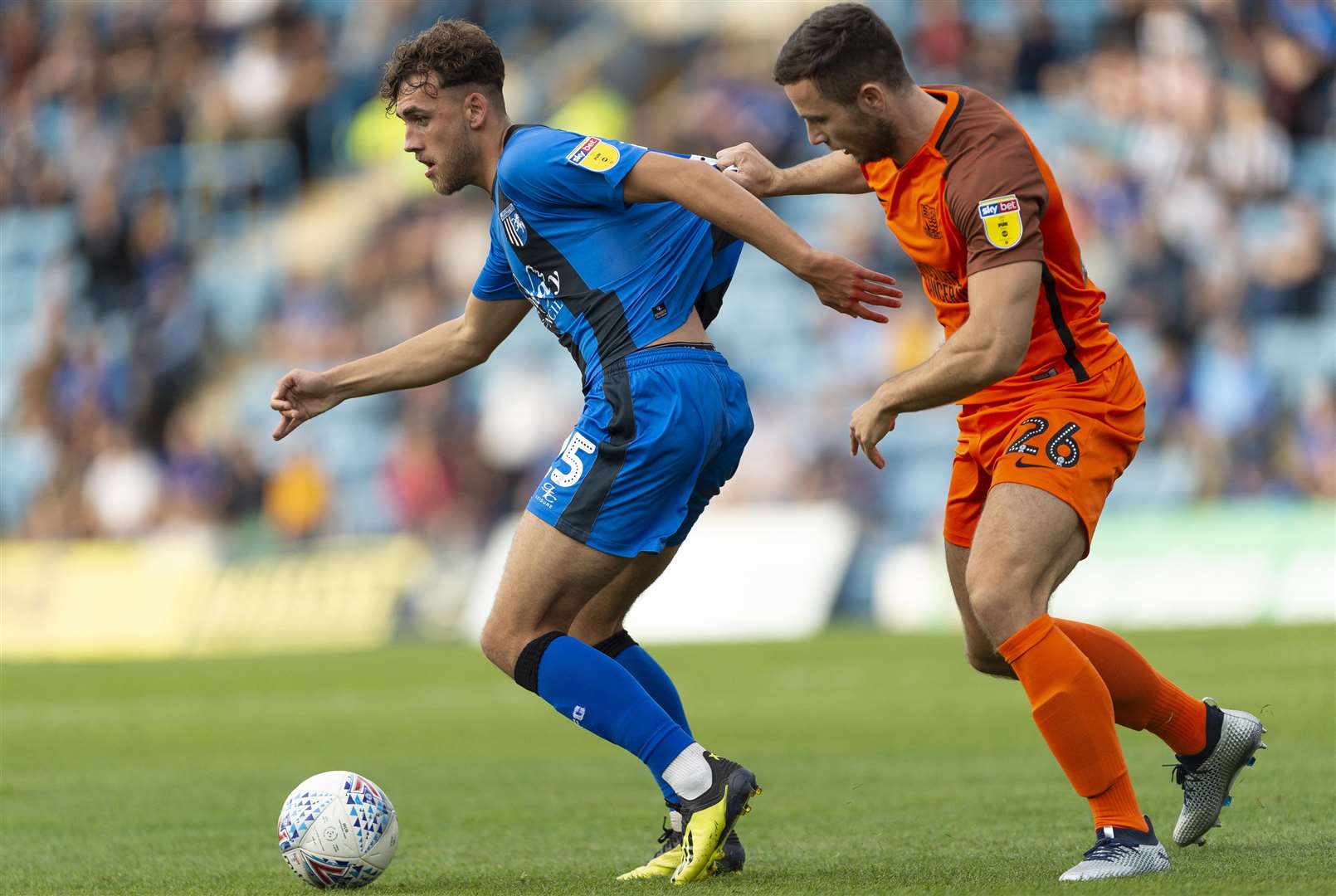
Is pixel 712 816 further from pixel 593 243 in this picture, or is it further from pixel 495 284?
pixel 495 284

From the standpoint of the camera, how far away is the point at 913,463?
1916 centimetres

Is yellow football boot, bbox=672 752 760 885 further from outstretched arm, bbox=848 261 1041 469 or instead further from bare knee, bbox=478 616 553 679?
outstretched arm, bbox=848 261 1041 469

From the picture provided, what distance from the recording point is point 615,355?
17.1 feet

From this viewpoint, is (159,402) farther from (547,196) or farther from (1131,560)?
(547,196)

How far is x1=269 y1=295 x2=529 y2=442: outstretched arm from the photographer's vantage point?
19.2ft

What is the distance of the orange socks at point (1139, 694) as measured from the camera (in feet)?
17.5

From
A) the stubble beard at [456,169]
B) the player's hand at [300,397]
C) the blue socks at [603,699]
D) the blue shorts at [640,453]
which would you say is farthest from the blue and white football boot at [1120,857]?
the player's hand at [300,397]

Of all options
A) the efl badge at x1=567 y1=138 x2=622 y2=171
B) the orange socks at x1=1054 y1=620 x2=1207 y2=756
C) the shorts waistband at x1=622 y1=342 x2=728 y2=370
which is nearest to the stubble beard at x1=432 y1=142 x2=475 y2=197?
the efl badge at x1=567 y1=138 x2=622 y2=171

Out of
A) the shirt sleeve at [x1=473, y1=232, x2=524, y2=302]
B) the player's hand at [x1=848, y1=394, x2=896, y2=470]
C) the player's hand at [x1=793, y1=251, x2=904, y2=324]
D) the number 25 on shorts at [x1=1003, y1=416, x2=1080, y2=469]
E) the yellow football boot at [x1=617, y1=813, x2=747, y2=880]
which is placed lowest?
the yellow football boot at [x1=617, y1=813, x2=747, y2=880]

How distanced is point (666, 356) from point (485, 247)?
1668cm

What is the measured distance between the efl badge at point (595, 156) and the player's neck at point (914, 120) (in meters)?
0.76

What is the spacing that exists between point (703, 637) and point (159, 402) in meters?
8.46

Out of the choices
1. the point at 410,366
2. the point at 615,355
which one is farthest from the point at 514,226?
the point at 410,366

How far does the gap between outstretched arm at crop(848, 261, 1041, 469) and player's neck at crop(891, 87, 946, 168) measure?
1.67ft
